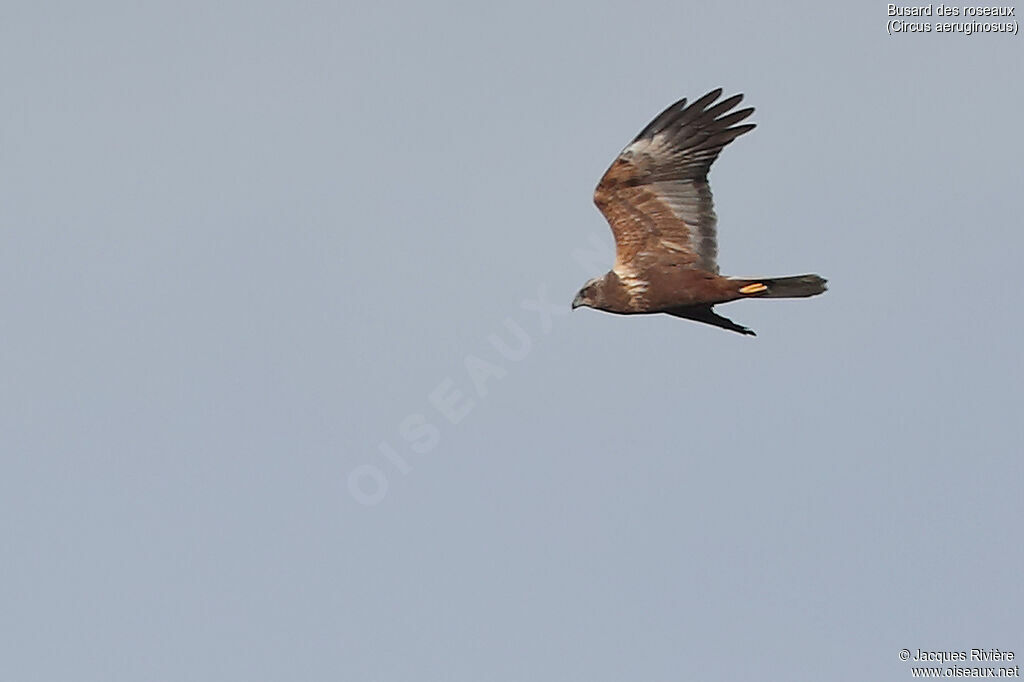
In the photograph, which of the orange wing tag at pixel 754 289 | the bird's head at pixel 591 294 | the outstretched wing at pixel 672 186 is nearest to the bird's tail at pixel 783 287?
the orange wing tag at pixel 754 289

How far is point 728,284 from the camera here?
67.1ft

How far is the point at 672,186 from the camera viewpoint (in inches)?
820

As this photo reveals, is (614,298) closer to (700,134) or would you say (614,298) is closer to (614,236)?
(614,236)

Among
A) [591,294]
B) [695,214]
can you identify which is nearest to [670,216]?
[695,214]

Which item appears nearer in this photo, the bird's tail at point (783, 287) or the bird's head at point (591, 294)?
the bird's tail at point (783, 287)

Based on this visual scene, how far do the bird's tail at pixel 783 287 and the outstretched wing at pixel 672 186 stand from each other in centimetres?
73

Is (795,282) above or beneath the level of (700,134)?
beneath

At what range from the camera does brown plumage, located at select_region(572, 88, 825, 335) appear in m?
20.4

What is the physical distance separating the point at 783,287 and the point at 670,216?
1862mm

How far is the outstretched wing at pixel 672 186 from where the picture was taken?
20.4 meters

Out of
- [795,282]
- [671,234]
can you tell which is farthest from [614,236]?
[795,282]

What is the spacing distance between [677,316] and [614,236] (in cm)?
145

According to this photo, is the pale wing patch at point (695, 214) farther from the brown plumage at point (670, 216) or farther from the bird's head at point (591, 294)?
the bird's head at point (591, 294)

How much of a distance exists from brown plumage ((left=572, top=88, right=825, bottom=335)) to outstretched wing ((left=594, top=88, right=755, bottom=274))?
0.04 ft
